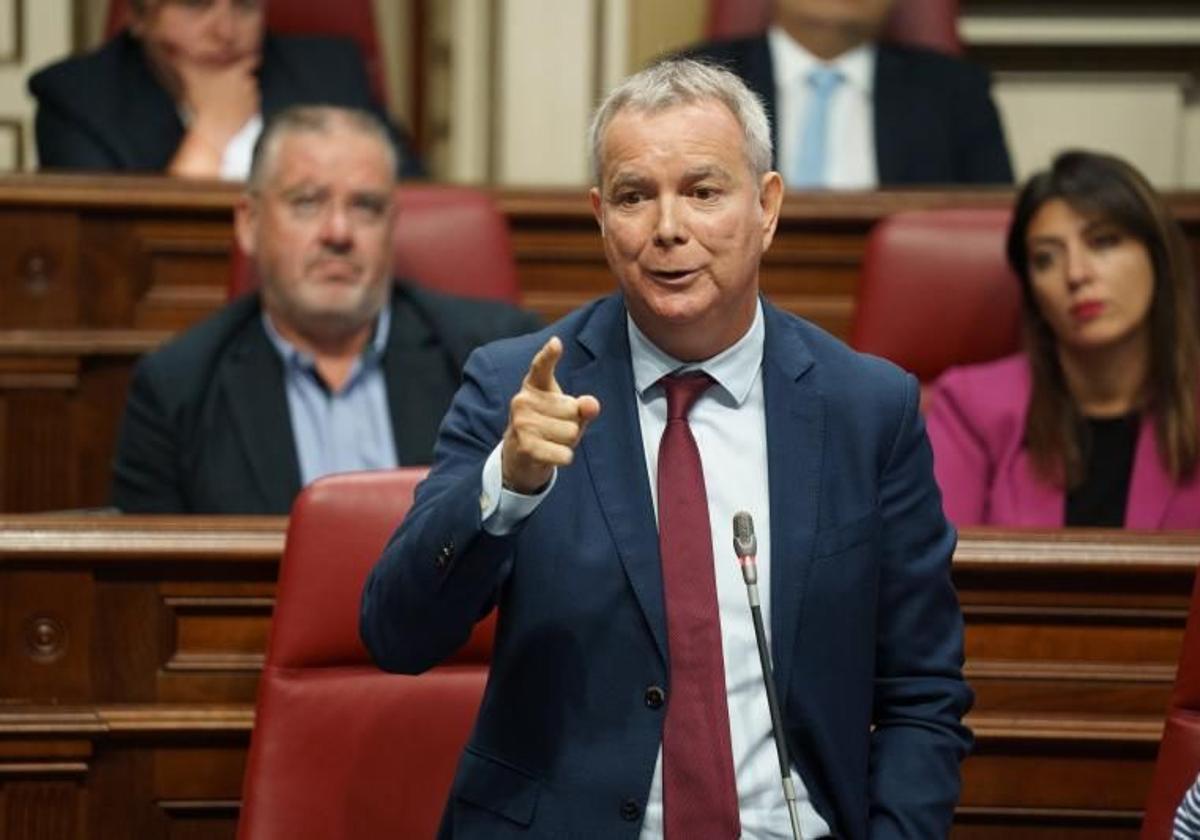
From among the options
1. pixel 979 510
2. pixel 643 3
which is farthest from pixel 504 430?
pixel 643 3

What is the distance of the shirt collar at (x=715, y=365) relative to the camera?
165 cm

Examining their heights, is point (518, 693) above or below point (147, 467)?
below

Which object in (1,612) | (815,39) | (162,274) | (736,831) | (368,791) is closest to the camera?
(736,831)

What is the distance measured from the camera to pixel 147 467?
2727 mm

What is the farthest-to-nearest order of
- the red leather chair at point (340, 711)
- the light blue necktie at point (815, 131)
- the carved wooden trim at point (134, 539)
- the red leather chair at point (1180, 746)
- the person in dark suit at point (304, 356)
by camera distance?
the light blue necktie at point (815, 131), the person in dark suit at point (304, 356), the carved wooden trim at point (134, 539), the red leather chair at point (340, 711), the red leather chair at point (1180, 746)

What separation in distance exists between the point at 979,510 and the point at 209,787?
1.04 metres

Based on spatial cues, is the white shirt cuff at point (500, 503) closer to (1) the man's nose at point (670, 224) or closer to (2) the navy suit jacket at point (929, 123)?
(1) the man's nose at point (670, 224)

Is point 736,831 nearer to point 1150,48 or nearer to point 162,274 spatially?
point 162,274

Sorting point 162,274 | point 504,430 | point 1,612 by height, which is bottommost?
point 1,612

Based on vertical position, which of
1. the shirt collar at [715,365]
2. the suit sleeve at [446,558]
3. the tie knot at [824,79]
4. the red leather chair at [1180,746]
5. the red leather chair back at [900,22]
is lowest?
the red leather chair at [1180,746]

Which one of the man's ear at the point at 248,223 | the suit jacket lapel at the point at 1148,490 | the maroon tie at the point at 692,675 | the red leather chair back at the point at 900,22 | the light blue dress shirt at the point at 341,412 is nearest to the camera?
the maroon tie at the point at 692,675

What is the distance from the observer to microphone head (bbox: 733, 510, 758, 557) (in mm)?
1514

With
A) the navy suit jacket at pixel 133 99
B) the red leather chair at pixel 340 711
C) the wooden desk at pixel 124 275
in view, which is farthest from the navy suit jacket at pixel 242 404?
the red leather chair at pixel 340 711

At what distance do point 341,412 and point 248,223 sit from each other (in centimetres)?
32
